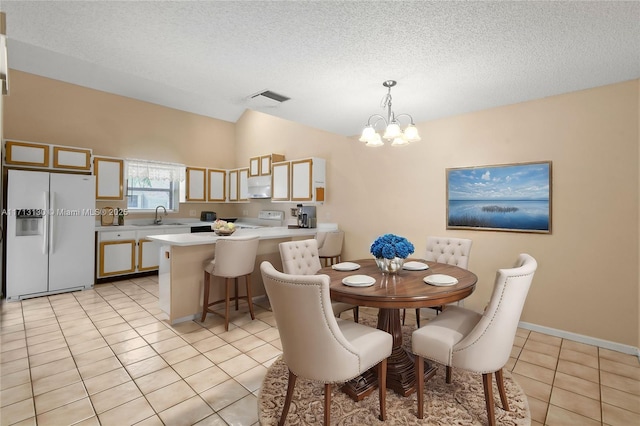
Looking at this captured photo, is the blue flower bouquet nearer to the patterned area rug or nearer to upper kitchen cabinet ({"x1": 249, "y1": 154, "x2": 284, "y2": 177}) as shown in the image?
the patterned area rug

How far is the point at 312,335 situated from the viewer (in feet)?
5.09

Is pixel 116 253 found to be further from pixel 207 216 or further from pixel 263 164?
pixel 263 164

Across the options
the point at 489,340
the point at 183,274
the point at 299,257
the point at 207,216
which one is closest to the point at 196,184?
the point at 207,216

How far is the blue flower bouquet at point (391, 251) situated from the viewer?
2230 mm

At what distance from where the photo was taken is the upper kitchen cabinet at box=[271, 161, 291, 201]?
200 inches

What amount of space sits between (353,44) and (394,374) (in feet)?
7.56

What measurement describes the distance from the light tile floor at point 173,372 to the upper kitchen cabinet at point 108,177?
6.95 feet

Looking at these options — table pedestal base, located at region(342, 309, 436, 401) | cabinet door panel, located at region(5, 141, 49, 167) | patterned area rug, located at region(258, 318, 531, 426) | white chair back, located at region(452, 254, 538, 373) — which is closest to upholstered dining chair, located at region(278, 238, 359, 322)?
table pedestal base, located at region(342, 309, 436, 401)

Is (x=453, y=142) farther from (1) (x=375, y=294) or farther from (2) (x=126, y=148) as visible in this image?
(2) (x=126, y=148)

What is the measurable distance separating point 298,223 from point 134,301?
2557 mm

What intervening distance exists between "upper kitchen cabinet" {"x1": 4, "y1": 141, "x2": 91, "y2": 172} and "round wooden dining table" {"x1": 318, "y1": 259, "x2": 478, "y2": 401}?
4.36 meters

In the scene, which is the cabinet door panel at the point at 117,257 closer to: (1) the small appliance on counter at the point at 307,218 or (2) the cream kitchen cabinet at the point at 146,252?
(2) the cream kitchen cabinet at the point at 146,252

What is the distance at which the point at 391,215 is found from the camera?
417cm

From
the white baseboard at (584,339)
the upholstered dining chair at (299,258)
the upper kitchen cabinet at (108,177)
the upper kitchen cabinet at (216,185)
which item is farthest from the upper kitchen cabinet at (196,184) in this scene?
the white baseboard at (584,339)
